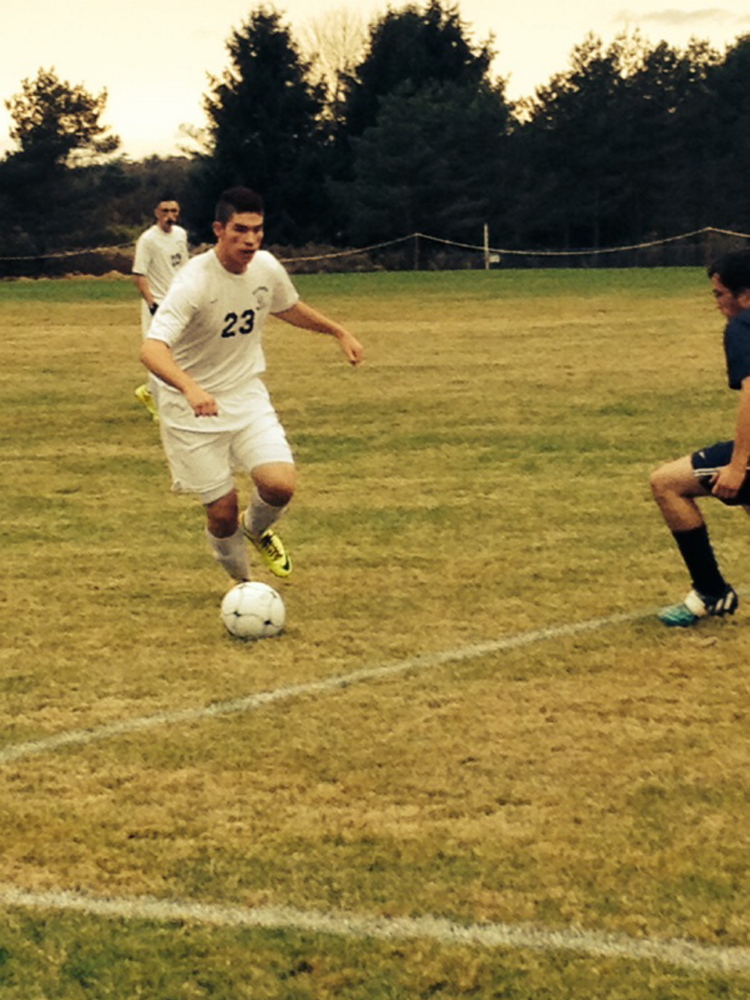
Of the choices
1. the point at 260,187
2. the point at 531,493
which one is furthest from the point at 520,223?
the point at 531,493

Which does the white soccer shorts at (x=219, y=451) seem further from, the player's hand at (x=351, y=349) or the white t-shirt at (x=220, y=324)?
the player's hand at (x=351, y=349)

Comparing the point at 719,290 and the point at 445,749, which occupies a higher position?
the point at 719,290

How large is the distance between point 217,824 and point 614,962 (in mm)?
1431

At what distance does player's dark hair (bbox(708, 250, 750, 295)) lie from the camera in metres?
6.45

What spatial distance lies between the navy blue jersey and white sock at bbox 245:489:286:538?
233 cm

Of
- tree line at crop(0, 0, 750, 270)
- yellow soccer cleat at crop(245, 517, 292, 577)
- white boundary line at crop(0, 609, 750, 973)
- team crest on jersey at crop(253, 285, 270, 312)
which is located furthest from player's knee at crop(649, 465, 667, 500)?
tree line at crop(0, 0, 750, 270)

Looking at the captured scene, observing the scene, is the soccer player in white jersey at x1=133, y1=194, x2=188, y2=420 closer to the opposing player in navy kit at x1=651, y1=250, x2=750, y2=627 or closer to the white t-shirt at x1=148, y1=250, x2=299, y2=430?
the white t-shirt at x1=148, y1=250, x2=299, y2=430

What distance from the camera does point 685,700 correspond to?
587 cm

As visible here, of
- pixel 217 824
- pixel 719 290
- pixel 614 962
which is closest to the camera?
pixel 614 962

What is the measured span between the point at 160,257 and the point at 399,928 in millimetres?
13116

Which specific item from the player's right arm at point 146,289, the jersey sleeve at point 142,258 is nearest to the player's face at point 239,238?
the player's right arm at point 146,289

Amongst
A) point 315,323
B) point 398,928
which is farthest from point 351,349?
point 398,928

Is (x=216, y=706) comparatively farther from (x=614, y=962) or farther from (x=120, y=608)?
(x=614, y=962)

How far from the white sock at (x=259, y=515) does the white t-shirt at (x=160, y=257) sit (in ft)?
28.4
